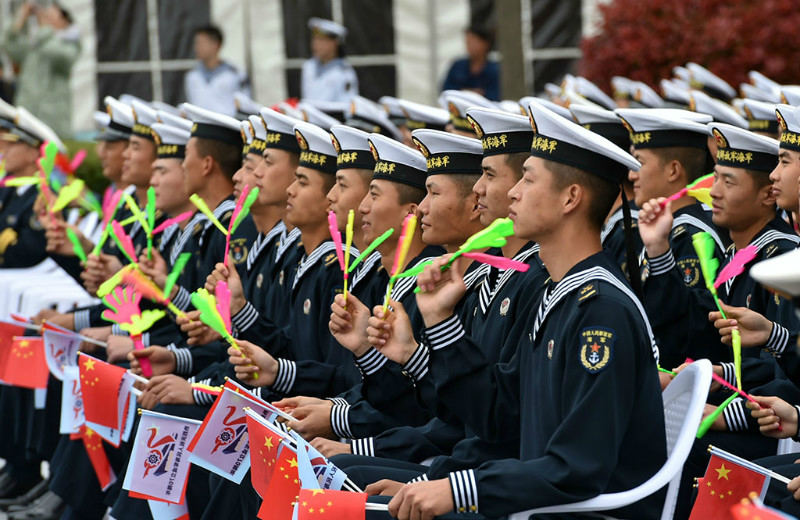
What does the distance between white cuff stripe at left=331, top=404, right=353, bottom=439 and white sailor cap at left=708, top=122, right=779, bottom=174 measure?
143 centimetres

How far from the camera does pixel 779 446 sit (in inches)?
152

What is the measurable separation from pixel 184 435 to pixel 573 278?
159 cm

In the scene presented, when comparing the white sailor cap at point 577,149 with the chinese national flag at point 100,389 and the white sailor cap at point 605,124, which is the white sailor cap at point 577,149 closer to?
the white sailor cap at point 605,124

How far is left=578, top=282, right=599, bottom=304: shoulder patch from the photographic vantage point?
117 inches

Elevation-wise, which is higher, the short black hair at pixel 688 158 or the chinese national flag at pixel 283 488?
the short black hair at pixel 688 158

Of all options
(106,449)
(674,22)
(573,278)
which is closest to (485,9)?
(674,22)

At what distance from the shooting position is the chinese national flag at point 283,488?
3209mm

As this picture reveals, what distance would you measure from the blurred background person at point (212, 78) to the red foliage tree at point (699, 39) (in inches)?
132

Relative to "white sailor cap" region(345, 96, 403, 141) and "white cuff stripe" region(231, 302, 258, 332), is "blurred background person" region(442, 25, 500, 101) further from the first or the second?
"white cuff stripe" region(231, 302, 258, 332)

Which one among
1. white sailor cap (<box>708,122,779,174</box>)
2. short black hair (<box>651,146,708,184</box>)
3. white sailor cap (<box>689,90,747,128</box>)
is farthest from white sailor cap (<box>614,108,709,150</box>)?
white sailor cap (<box>708,122,779,174</box>)

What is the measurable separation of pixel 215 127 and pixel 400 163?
1.75m

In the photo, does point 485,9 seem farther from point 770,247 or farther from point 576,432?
point 576,432

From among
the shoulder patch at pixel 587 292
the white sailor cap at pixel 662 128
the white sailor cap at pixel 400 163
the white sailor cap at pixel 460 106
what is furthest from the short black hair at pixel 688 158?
the shoulder patch at pixel 587 292

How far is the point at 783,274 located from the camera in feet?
5.95
